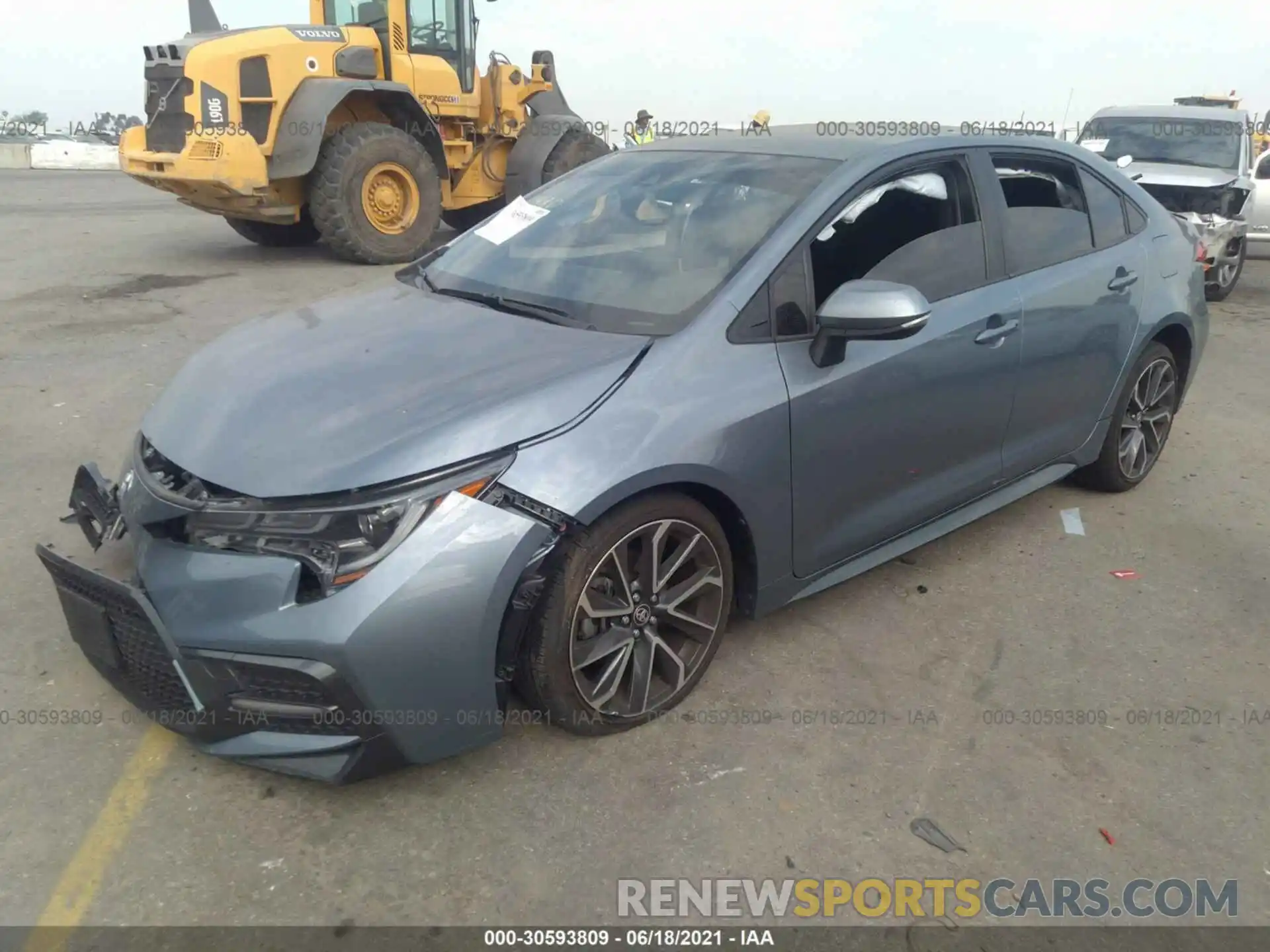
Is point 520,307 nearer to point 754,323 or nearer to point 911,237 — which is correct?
point 754,323

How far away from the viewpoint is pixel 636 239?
10.8 feet

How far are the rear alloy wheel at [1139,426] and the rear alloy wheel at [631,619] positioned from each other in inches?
94.9

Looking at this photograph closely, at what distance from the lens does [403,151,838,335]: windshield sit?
9.82 ft

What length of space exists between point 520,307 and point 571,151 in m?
8.97

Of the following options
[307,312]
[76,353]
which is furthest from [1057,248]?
[76,353]

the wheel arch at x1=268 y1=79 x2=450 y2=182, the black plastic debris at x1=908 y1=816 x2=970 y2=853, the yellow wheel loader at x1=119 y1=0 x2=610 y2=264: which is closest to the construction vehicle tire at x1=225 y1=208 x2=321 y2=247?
the yellow wheel loader at x1=119 y1=0 x2=610 y2=264

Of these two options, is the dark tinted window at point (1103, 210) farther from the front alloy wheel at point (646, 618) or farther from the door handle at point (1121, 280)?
the front alloy wheel at point (646, 618)

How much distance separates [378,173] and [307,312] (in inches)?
276

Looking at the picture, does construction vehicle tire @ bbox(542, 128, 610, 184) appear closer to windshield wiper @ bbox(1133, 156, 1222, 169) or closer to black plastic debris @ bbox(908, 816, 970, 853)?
windshield wiper @ bbox(1133, 156, 1222, 169)

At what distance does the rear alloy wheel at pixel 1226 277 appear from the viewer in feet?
31.9

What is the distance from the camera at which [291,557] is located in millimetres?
2297

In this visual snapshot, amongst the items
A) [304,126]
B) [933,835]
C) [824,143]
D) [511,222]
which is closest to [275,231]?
[304,126]

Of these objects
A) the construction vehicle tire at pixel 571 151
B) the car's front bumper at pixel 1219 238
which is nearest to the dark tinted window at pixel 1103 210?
the car's front bumper at pixel 1219 238

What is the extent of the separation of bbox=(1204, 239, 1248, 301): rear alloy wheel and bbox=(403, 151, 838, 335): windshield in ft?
27.0
